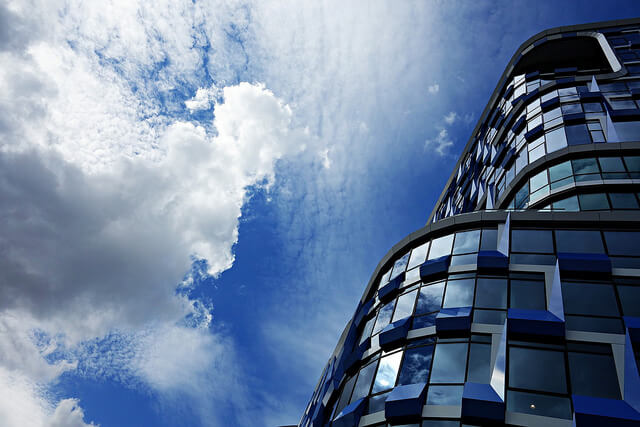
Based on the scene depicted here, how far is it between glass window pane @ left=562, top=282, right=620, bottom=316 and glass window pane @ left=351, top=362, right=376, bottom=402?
7728mm

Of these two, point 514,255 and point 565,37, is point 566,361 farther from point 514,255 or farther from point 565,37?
point 565,37

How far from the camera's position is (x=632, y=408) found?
11195 mm

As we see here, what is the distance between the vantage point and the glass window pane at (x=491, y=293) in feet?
52.3

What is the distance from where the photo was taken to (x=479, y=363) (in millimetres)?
14102

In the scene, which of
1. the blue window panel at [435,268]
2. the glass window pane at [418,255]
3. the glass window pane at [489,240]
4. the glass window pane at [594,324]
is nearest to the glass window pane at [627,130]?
the glass window pane at [489,240]

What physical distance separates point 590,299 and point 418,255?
7649mm

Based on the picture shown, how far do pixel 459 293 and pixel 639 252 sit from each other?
22.9 feet

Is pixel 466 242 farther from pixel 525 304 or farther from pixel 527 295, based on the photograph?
pixel 525 304

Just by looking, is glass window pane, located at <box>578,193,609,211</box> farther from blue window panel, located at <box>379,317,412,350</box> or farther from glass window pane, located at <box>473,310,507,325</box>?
blue window panel, located at <box>379,317,412,350</box>

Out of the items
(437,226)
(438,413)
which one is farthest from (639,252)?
(438,413)

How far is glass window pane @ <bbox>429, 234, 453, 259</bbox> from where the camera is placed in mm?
19500

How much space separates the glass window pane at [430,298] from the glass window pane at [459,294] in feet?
1.00

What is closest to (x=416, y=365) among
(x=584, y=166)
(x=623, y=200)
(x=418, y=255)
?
(x=418, y=255)

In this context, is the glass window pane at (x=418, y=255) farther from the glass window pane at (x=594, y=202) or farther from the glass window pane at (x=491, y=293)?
the glass window pane at (x=594, y=202)
